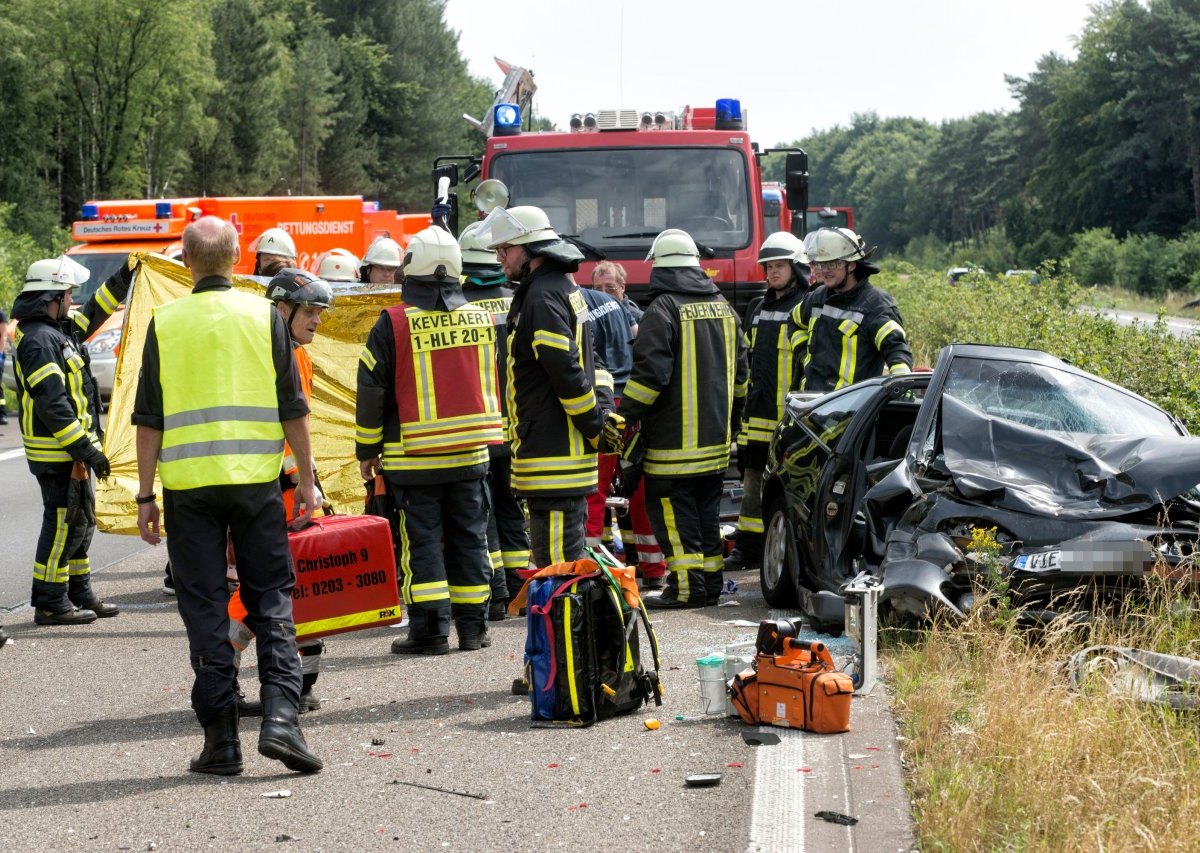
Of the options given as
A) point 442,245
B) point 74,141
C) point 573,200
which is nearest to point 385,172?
point 74,141

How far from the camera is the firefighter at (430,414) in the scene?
7.21 metres

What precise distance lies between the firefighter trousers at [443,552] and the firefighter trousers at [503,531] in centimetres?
87

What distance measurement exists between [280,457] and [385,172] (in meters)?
72.1

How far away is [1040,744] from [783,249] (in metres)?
5.23

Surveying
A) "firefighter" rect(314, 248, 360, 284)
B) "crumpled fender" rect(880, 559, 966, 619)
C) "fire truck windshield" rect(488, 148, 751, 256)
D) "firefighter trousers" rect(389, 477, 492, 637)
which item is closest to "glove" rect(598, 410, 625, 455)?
"firefighter trousers" rect(389, 477, 492, 637)

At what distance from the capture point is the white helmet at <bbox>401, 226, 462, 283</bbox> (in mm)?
7200

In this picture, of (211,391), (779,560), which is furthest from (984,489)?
(211,391)

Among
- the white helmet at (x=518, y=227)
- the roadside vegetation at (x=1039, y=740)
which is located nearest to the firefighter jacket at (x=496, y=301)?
the white helmet at (x=518, y=227)

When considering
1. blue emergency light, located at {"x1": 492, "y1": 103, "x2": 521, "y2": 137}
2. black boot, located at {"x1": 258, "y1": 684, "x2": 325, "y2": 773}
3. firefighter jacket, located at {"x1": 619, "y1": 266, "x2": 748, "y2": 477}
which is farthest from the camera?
blue emergency light, located at {"x1": 492, "y1": 103, "x2": 521, "y2": 137}

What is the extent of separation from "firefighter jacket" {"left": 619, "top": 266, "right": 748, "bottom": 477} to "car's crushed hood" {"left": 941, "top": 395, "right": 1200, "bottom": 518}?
5.38 ft

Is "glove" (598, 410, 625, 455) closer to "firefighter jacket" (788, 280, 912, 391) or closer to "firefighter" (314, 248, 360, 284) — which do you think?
"firefighter jacket" (788, 280, 912, 391)

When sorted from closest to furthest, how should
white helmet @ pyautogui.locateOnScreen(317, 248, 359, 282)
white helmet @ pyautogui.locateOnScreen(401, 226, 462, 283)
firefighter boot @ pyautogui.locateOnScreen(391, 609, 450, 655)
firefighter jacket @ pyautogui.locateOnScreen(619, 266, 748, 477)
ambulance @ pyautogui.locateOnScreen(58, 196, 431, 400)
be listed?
white helmet @ pyautogui.locateOnScreen(401, 226, 462, 283)
firefighter boot @ pyautogui.locateOnScreen(391, 609, 450, 655)
firefighter jacket @ pyautogui.locateOnScreen(619, 266, 748, 477)
white helmet @ pyautogui.locateOnScreen(317, 248, 359, 282)
ambulance @ pyautogui.locateOnScreen(58, 196, 431, 400)

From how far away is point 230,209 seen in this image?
20.1 metres

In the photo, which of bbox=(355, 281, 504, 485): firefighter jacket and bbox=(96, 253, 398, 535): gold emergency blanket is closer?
bbox=(355, 281, 504, 485): firefighter jacket
